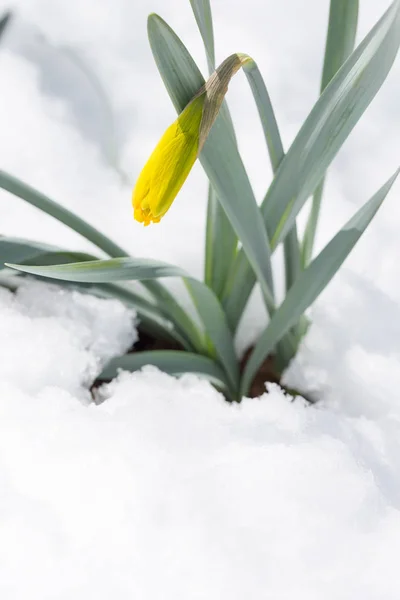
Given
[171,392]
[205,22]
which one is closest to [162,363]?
[171,392]

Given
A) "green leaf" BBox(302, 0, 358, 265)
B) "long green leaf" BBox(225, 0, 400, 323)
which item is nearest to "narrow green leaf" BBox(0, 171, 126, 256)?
"long green leaf" BBox(225, 0, 400, 323)

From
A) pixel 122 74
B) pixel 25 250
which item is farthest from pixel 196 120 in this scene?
pixel 122 74

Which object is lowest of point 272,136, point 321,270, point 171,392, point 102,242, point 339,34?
point 171,392

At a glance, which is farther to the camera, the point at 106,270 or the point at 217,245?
the point at 217,245

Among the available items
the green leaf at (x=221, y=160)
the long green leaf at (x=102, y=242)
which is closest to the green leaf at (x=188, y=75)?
the green leaf at (x=221, y=160)

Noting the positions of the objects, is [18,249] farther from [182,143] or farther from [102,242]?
[182,143]

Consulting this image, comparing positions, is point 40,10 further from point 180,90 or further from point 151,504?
point 151,504
